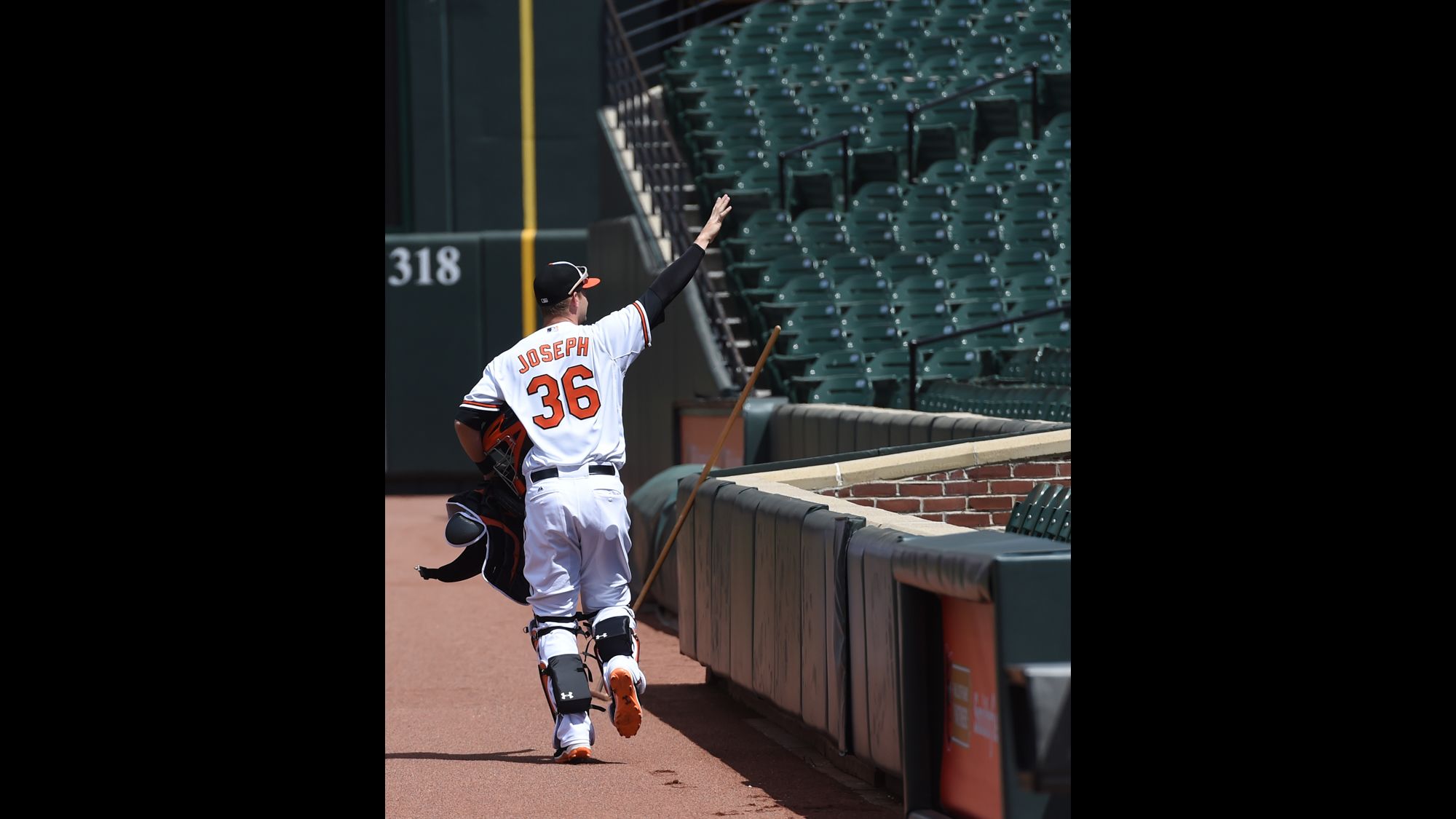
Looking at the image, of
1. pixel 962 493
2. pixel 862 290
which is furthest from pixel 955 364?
pixel 962 493

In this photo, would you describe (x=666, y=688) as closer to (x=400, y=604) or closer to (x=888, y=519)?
(x=888, y=519)

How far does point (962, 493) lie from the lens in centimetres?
864

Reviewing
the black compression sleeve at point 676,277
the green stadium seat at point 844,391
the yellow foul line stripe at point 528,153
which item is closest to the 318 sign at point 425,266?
the yellow foul line stripe at point 528,153

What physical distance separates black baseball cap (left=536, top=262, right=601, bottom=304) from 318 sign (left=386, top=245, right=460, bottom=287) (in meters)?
15.1

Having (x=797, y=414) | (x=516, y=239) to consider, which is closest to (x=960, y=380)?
(x=797, y=414)

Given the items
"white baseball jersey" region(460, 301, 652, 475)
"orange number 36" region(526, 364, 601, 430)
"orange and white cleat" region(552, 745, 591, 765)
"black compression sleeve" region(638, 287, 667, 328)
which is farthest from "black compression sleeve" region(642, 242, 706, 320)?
"orange and white cleat" region(552, 745, 591, 765)

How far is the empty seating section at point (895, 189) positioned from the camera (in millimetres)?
13969

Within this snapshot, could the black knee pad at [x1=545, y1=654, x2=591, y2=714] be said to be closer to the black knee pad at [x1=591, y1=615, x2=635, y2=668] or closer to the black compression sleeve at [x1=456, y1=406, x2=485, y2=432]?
the black knee pad at [x1=591, y1=615, x2=635, y2=668]

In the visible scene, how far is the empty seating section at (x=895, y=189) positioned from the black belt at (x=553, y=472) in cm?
467

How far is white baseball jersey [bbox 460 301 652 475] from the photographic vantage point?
6.59 metres

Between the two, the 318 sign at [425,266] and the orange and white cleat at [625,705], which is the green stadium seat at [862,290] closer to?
the 318 sign at [425,266]

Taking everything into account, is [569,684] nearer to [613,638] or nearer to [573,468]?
[613,638]

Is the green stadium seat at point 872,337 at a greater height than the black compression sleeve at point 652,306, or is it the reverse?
the green stadium seat at point 872,337
